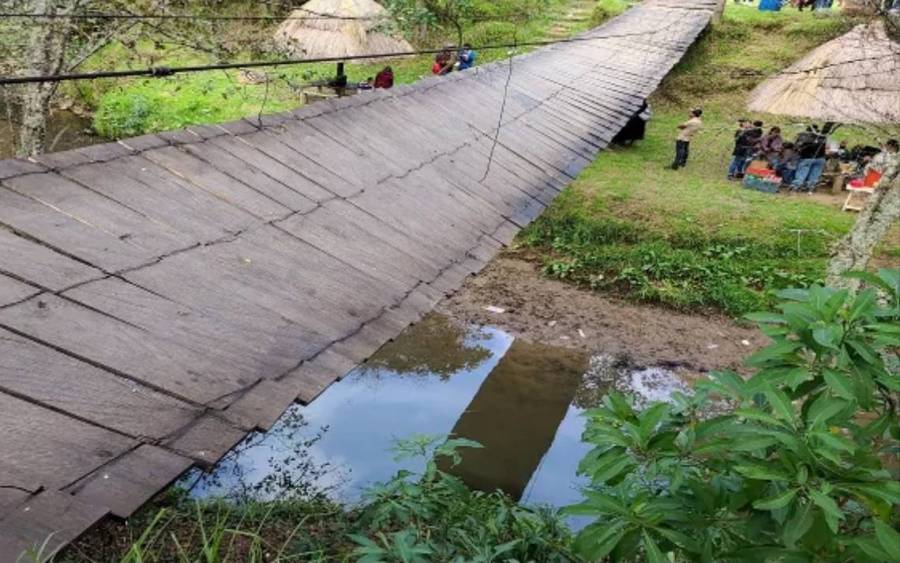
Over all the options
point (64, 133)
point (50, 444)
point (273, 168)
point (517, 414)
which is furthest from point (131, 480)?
point (64, 133)

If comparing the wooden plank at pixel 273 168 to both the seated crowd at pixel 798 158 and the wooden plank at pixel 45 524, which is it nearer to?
the wooden plank at pixel 45 524

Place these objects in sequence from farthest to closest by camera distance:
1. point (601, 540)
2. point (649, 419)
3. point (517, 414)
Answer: point (517, 414) → point (649, 419) → point (601, 540)

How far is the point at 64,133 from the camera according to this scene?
16172 mm

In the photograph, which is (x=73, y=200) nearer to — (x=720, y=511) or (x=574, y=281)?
(x=720, y=511)

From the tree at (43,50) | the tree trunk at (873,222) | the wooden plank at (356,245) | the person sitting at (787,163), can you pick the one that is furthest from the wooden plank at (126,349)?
the person sitting at (787,163)

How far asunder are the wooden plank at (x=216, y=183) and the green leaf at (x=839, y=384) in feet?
7.47

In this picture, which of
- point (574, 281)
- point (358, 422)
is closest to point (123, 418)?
point (358, 422)

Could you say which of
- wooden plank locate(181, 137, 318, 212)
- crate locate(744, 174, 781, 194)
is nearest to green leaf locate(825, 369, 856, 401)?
wooden plank locate(181, 137, 318, 212)

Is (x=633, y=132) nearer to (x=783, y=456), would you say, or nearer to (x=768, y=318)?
(x=768, y=318)

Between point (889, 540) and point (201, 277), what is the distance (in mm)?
2231

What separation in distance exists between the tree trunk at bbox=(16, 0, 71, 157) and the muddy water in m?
7.34

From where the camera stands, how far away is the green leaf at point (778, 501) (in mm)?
1867

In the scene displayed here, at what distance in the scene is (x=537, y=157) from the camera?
600 cm

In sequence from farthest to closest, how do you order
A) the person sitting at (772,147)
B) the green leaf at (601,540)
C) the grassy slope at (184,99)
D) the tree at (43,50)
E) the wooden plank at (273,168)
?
the grassy slope at (184,99)
the person sitting at (772,147)
the tree at (43,50)
the wooden plank at (273,168)
the green leaf at (601,540)
